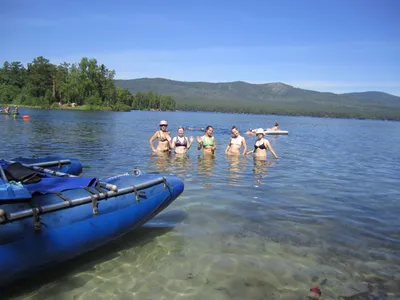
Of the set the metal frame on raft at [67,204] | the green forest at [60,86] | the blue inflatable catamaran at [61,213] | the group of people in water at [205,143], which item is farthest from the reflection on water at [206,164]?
the green forest at [60,86]

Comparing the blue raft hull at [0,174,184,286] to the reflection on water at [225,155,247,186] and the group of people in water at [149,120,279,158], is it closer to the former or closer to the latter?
the reflection on water at [225,155,247,186]

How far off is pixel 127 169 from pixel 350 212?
303 inches

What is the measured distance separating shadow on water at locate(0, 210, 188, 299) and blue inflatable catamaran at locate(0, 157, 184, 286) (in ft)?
1.09

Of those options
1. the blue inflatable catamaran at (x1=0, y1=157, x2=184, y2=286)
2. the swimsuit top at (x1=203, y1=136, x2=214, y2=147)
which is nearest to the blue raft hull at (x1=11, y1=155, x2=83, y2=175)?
the blue inflatable catamaran at (x1=0, y1=157, x2=184, y2=286)

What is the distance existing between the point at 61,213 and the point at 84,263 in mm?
1179

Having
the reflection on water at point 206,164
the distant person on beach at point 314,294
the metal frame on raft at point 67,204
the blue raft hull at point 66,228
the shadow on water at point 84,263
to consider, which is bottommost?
the shadow on water at point 84,263

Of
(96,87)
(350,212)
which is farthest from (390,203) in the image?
(96,87)

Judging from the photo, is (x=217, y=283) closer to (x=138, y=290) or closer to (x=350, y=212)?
(x=138, y=290)

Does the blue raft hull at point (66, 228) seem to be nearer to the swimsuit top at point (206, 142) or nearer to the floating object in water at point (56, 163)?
the floating object in water at point (56, 163)

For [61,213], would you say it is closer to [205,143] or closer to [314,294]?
[314,294]

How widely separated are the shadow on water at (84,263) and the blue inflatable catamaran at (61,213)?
0.33m

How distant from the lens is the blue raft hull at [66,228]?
426 cm

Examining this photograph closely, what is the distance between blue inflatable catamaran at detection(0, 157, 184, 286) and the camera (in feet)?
14.0

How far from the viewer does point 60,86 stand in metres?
105
